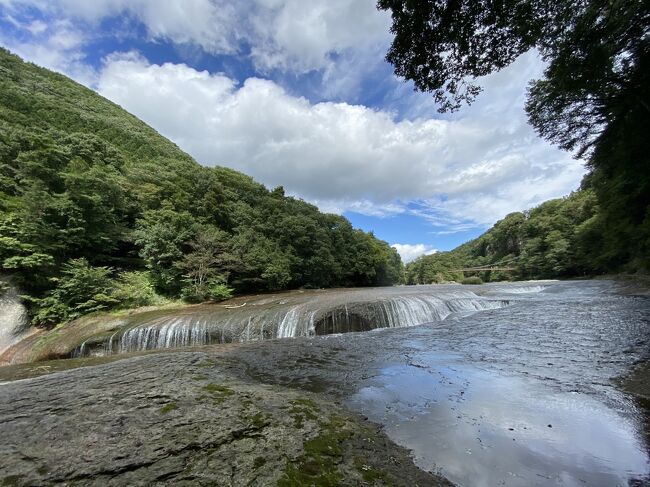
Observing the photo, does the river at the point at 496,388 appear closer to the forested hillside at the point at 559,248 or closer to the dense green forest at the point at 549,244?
the forested hillside at the point at 559,248

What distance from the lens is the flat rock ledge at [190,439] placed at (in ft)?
8.61

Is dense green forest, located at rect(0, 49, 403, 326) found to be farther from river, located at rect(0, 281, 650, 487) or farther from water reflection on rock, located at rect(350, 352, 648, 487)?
water reflection on rock, located at rect(350, 352, 648, 487)

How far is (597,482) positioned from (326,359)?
5.79m

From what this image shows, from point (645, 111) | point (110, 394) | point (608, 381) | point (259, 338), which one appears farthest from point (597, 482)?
point (645, 111)

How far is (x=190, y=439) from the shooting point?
3217 mm

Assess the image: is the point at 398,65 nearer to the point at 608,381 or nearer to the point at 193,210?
the point at 608,381

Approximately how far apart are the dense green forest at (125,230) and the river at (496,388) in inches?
447

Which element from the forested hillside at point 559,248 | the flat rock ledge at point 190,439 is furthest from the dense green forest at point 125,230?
the forested hillside at point 559,248

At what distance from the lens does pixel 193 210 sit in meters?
27.0

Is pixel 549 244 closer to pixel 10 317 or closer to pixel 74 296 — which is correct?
pixel 74 296

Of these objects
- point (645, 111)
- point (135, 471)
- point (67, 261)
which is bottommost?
point (135, 471)

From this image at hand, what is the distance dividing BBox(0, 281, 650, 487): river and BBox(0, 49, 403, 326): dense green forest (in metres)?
11.4

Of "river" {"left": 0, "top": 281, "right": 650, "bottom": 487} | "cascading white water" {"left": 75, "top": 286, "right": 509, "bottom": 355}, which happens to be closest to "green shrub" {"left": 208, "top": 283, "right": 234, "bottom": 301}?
"cascading white water" {"left": 75, "top": 286, "right": 509, "bottom": 355}

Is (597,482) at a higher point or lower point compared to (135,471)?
lower
